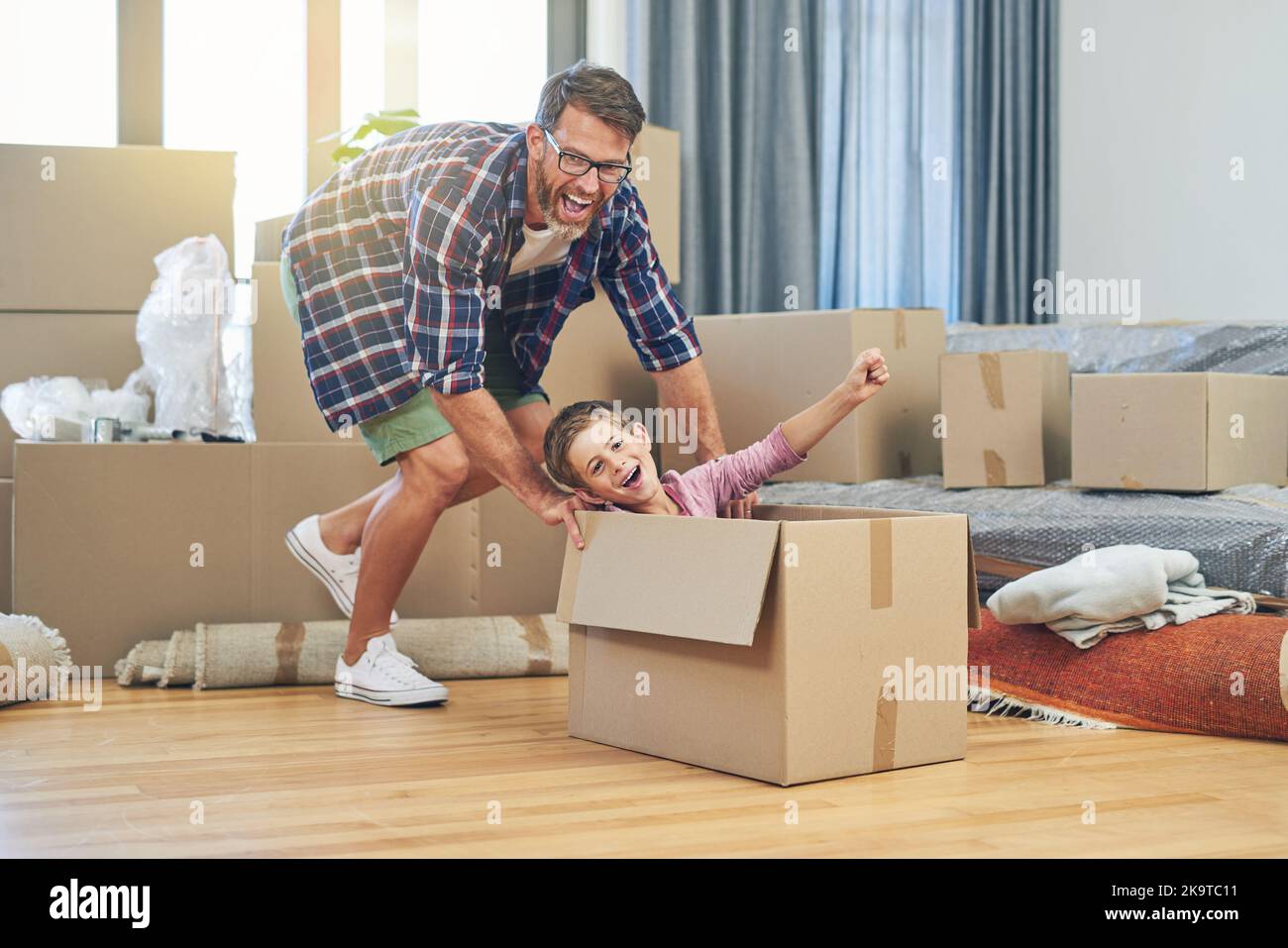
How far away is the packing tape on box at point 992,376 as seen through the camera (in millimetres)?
2340

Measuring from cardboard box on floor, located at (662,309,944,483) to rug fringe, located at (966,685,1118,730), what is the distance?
649mm

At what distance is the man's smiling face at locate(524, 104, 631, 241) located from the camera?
64.7 inches

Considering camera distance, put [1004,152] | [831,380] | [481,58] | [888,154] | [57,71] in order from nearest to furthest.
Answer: [831,380]
[57,71]
[481,58]
[888,154]
[1004,152]

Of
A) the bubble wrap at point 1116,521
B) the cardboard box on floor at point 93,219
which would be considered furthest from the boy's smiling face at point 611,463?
the cardboard box on floor at point 93,219

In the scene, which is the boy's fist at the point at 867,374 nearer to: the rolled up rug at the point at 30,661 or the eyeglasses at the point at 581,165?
the eyeglasses at the point at 581,165

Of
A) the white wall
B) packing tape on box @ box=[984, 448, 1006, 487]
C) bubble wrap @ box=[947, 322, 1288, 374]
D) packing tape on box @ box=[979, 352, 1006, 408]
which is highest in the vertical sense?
the white wall

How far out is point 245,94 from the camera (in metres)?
3.02

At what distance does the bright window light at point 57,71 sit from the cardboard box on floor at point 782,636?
1.93 metres

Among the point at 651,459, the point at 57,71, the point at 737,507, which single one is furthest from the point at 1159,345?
the point at 57,71

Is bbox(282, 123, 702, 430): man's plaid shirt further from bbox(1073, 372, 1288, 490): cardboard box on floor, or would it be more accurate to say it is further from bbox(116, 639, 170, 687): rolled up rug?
bbox(1073, 372, 1288, 490): cardboard box on floor

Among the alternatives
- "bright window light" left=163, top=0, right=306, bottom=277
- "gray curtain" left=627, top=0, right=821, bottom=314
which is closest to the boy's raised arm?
"gray curtain" left=627, top=0, right=821, bottom=314

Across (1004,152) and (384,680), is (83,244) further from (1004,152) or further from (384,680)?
(1004,152)

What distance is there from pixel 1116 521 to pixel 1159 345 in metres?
0.63

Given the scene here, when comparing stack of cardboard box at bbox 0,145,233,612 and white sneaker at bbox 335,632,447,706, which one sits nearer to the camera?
white sneaker at bbox 335,632,447,706
